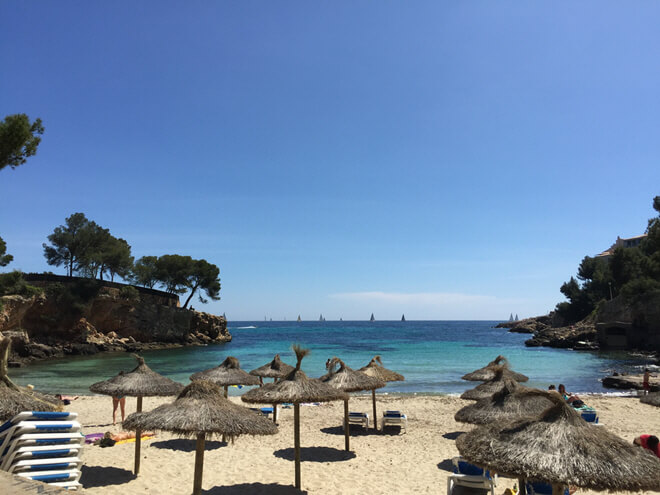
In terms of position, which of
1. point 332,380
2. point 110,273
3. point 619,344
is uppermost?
point 110,273

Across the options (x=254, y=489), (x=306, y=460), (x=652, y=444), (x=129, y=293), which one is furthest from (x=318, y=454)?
(x=129, y=293)

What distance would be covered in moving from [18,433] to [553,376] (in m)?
31.1

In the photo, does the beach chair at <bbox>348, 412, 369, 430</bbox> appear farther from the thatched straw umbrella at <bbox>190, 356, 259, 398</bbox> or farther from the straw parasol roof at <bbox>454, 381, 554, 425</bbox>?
the straw parasol roof at <bbox>454, 381, 554, 425</bbox>

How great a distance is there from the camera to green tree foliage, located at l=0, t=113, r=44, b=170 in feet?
39.4

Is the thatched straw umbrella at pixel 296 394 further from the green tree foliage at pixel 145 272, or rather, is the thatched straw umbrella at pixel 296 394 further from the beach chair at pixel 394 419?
the green tree foliage at pixel 145 272

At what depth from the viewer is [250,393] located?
9.05 meters

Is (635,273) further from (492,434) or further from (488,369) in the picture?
(492,434)

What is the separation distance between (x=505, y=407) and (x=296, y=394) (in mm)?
4517

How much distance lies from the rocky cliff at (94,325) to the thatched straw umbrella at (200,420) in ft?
115

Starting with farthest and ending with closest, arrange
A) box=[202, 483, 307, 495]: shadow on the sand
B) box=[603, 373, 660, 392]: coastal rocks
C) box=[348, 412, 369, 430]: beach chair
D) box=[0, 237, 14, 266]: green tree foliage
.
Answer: box=[0, 237, 14, 266]: green tree foliage
box=[603, 373, 660, 392]: coastal rocks
box=[348, 412, 369, 430]: beach chair
box=[202, 483, 307, 495]: shadow on the sand

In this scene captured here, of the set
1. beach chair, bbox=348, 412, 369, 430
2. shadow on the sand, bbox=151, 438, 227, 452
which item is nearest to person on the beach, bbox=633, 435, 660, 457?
beach chair, bbox=348, 412, 369, 430

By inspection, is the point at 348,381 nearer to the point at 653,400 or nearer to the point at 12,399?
the point at 653,400

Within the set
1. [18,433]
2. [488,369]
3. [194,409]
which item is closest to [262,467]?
[194,409]

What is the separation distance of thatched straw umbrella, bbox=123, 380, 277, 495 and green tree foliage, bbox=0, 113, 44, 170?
9988mm
